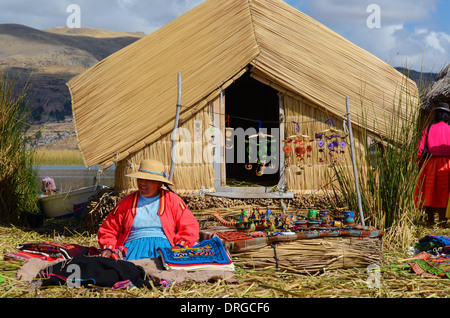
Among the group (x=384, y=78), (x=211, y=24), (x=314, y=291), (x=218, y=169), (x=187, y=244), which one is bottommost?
(x=314, y=291)

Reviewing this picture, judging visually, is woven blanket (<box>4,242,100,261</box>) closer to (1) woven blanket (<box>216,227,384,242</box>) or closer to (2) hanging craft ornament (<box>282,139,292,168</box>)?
(1) woven blanket (<box>216,227,384,242</box>)

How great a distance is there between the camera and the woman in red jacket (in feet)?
15.3

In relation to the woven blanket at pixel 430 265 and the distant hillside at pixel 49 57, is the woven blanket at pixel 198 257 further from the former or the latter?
the distant hillside at pixel 49 57

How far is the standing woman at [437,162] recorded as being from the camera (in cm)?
670

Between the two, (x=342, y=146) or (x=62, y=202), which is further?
(x=62, y=202)

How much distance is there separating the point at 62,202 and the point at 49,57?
52.8 metres

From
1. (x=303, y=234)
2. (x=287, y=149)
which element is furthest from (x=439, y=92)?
(x=303, y=234)

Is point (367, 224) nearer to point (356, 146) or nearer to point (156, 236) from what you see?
point (356, 146)

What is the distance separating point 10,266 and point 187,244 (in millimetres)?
1371

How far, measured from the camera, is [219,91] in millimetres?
6535

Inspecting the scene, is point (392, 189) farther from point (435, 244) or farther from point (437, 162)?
point (437, 162)

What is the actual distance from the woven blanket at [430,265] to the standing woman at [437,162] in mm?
1785

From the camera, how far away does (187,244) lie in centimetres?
464

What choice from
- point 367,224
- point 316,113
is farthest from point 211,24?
point 367,224
